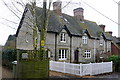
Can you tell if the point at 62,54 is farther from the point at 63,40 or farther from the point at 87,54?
the point at 87,54

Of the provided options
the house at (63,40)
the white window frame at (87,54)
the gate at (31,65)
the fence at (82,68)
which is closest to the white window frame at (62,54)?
the house at (63,40)

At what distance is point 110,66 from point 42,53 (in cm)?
778

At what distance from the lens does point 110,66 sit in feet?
38.9

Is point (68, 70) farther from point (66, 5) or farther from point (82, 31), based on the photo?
point (82, 31)

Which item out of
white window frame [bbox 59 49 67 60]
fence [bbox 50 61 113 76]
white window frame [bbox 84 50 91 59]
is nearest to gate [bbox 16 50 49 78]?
fence [bbox 50 61 113 76]

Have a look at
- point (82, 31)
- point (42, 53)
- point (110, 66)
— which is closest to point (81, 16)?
point (82, 31)

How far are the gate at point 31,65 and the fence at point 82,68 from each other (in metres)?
3.36

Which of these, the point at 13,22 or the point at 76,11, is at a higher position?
the point at 76,11

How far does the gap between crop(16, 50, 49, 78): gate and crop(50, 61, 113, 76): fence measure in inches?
132

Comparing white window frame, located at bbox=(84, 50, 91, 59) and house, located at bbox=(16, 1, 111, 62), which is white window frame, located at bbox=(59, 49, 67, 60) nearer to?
house, located at bbox=(16, 1, 111, 62)

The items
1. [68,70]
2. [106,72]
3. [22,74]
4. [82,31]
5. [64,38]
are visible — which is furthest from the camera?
[82,31]

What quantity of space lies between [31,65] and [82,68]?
4366 millimetres

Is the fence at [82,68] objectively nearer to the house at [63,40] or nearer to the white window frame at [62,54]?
the house at [63,40]

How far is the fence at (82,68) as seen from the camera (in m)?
9.54
